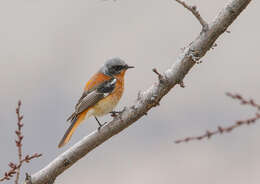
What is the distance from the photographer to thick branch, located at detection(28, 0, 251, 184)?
12.9 ft

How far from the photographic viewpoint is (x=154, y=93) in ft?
13.6

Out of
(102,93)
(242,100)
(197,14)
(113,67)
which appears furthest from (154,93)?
(113,67)

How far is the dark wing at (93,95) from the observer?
627 cm

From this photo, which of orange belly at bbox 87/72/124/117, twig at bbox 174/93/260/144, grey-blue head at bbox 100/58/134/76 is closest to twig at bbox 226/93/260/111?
twig at bbox 174/93/260/144

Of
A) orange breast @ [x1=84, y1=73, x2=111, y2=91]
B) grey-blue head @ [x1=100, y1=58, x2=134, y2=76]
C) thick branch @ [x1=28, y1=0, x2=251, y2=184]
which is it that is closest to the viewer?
thick branch @ [x1=28, y1=0, x2=251, y2=184]

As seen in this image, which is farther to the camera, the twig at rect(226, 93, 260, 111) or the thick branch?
the thick branch

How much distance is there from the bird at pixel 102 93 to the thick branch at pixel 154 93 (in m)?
1.46

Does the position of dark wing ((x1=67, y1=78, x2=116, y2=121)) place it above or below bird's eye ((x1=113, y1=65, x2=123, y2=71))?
below

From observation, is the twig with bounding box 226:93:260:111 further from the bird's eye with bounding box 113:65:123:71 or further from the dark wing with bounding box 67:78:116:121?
the bird's eye with bounding box 113:65:123:71

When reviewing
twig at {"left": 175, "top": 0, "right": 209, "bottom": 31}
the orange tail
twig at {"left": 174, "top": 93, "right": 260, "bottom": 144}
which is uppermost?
the orange tail

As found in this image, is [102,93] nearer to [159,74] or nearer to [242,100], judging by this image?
[159,74]

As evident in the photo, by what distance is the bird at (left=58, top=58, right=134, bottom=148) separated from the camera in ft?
20.6

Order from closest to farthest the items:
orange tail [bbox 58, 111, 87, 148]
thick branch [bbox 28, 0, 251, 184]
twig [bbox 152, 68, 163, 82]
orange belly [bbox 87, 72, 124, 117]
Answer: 1. twig [bbox 152, 68, 163, 82]
2. thick branch [bbox 28, 0, 251, 184]
3. orange tail [bbox 58, 111, 87, 148]
4. orange belly [bbox 87, 72, 124, 117]

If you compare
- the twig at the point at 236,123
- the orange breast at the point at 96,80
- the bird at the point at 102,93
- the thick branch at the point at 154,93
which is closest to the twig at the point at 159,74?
the thick branch at the point at 154,93
